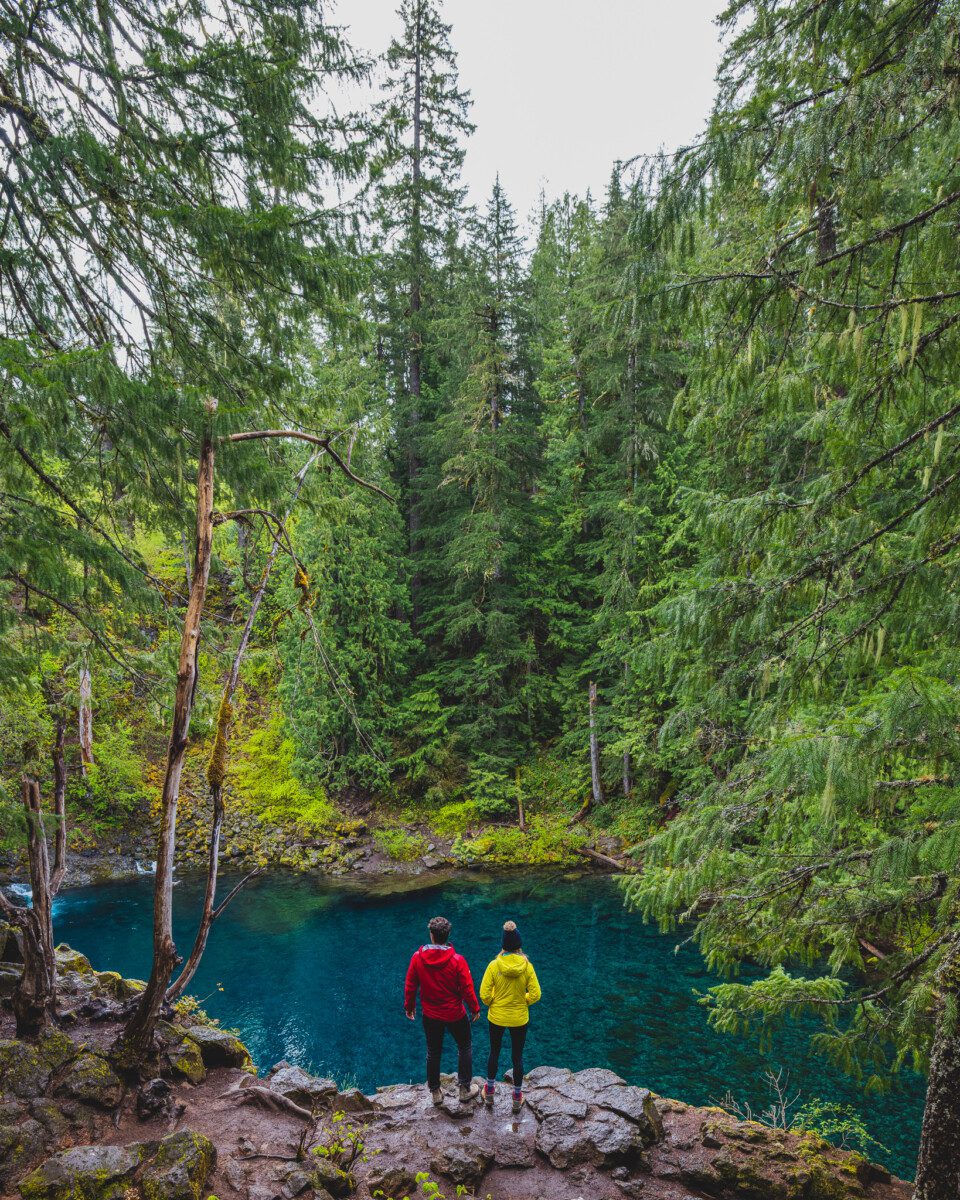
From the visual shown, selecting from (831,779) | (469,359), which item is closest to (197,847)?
(469,359)

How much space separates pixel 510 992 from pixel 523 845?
11998 mm

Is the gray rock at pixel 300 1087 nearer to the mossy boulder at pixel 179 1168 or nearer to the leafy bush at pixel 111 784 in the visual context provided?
the mossy boulder at pixel 179 1168

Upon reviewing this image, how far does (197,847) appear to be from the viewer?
17422 mm

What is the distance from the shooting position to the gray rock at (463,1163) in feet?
14.8

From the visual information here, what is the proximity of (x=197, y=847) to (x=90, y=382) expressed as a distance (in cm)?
1682

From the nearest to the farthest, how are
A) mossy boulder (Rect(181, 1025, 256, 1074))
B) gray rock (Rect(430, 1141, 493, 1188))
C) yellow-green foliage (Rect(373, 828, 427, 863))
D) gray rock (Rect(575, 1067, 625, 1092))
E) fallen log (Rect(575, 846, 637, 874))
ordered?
gray rock (Rect(430, 1141, 493, 1188)) → mossy boulder (Rect(181, 1025, 256, 1074)) → gray rock (Rect(575, 1067, 625, 1092)) → fallen log (Rect(575, 846, 637, 874)) → yellow-green foliage (Rect(373, 828, 427, 863))

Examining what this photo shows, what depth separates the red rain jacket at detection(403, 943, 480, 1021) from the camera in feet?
16.8

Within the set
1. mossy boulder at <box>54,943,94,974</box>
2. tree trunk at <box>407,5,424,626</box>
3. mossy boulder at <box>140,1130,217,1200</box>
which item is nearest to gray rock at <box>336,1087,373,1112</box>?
mossy boulder at <box>140,1130,217,1200</box>

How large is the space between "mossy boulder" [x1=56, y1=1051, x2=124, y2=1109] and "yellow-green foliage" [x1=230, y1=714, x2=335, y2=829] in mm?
13237

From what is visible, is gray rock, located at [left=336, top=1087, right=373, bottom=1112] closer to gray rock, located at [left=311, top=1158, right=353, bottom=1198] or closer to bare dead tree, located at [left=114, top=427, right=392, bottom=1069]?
gray rock, located at [left=311, top=1158, right=353, bottom=1198]

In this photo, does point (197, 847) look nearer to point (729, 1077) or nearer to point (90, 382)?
point (729, 1077)

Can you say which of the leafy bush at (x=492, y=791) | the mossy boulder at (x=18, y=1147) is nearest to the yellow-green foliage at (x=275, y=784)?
the leafy bush at (x=492, y=791)

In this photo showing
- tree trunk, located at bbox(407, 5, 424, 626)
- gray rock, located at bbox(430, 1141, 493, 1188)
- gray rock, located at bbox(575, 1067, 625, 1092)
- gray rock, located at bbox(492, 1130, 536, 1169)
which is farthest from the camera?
tree trunk, located at bbox(407, 5, 424, 626)

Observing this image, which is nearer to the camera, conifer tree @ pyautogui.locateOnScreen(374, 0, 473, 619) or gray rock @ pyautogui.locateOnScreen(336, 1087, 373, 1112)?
gray rock @ pyautogui.locateOnScreen(336, 1087, 373, 1112)
